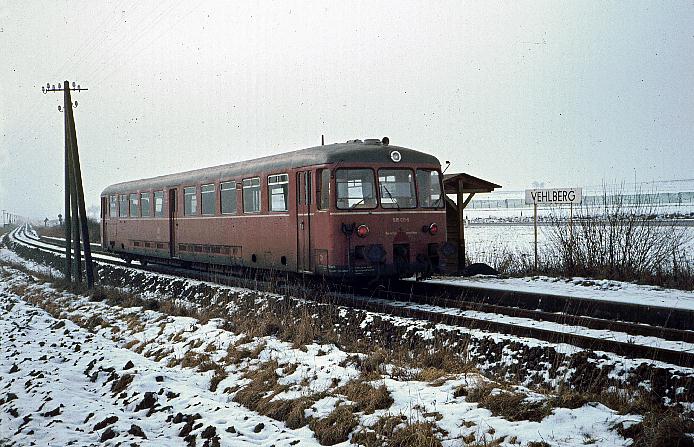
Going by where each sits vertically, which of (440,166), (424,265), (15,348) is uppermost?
(440,166)

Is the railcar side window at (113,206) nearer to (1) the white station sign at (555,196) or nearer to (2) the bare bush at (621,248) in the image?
(1) the white station sign at (555,196)

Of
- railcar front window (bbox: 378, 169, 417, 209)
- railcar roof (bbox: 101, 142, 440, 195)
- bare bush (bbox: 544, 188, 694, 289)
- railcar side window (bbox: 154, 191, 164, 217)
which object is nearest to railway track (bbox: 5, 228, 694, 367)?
railcar front window (bbox: 378, 169, 417, 209)

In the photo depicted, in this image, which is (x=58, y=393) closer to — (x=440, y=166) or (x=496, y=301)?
(x=496, y=301)

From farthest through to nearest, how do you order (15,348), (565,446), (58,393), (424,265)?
(424,265)
(15,348)
(58,393)
(565,446)

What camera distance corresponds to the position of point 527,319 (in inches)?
445

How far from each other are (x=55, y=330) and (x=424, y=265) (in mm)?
7241

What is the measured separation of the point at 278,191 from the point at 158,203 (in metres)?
8.76

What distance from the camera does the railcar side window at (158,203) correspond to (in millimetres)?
22344

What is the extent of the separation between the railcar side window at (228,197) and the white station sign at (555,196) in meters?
7.86

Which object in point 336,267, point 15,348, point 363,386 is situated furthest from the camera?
point 336,267

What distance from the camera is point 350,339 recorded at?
9883 millimetres

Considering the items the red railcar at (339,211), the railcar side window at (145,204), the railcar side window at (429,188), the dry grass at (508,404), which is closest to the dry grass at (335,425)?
the dry grass at (508,404)

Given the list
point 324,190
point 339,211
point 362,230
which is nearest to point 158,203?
point 324,190

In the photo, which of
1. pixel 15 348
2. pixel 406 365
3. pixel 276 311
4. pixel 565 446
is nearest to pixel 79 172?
pixel 15 348
